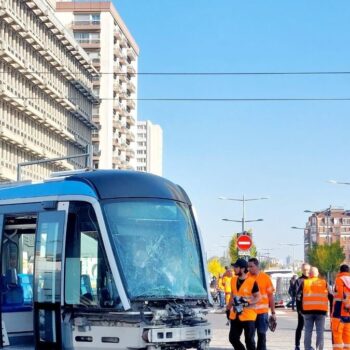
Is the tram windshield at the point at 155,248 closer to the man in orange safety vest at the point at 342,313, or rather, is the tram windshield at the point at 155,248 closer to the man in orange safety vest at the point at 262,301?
the man in orange safety vest at the point at 262,301

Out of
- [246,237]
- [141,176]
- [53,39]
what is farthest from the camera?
[53,39]

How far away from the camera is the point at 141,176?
53.4 ft

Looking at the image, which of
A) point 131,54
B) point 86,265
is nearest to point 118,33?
point 131,54

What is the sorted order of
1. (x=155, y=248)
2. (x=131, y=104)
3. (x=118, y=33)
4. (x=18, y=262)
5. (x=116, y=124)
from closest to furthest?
(x=155, y=248), (x=18, y=262), (x=116, y=124), (x=118, y=33), (x=131, y=104)

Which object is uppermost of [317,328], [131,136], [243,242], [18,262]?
[131,136]

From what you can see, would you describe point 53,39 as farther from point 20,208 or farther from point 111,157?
point 20,208

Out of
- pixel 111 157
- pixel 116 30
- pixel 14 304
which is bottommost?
pixel 14 304

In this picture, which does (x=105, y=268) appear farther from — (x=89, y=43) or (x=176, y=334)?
(x=89, y=43)

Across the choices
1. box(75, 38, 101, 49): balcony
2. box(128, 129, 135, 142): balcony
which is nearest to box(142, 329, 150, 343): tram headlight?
box(75, 38, 101, 49): balcony

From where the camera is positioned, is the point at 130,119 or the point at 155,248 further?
the point at 130,119

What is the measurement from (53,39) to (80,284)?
73425 millimetres

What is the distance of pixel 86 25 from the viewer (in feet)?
377

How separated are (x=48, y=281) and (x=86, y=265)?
80 cm

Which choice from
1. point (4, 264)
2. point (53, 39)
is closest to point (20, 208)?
point (4, 264)
